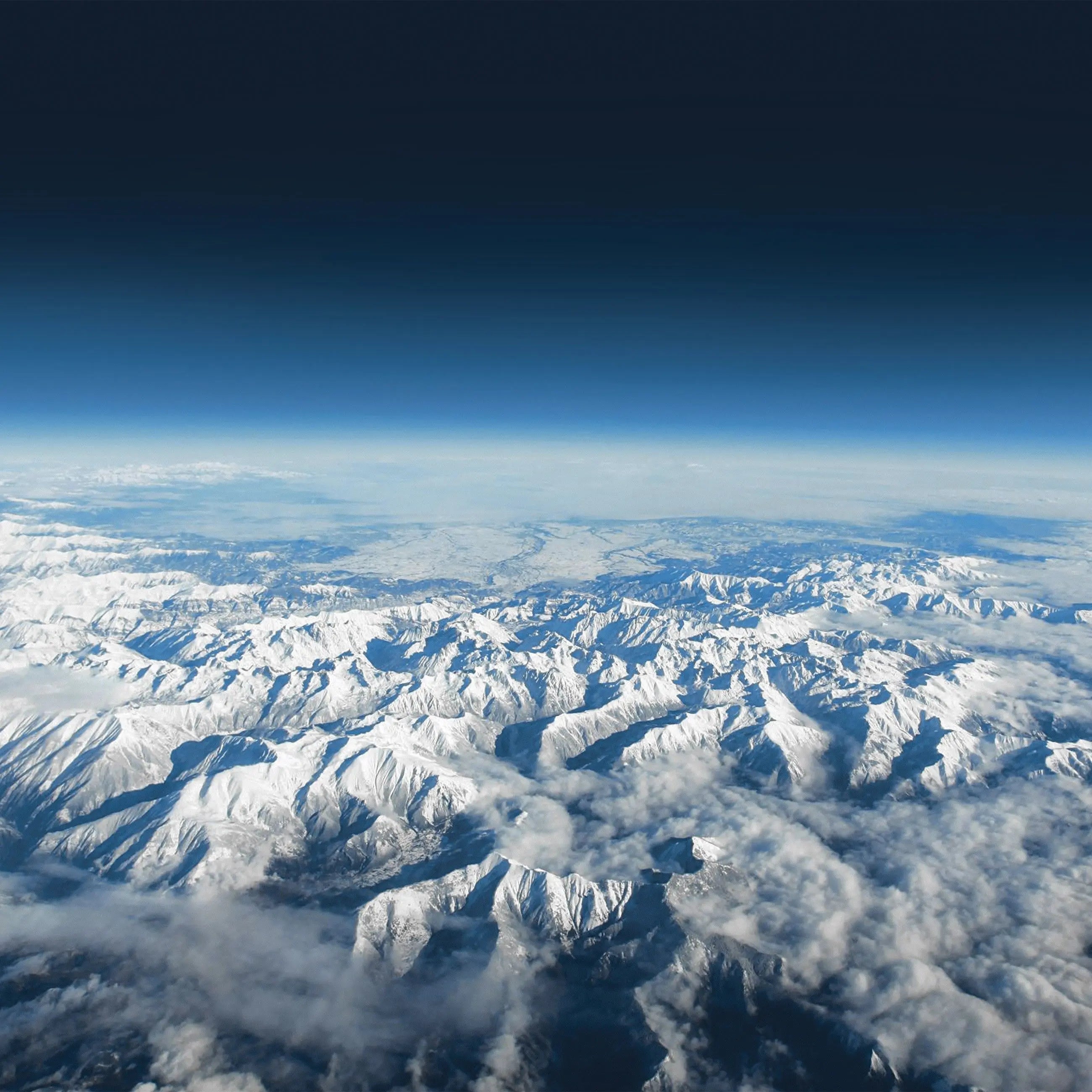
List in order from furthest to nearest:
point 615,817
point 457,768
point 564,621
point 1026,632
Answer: point 564,621
point 1026,632
point 457,768
point 615,817

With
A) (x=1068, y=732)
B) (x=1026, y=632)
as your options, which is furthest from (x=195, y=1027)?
(x=1026, y=632)

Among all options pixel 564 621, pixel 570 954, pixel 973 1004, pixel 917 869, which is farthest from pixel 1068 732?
pixel 564 621

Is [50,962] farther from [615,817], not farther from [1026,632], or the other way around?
[1026,632]

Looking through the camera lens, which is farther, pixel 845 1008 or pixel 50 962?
pixel 50 962

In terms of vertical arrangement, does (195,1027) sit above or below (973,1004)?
below

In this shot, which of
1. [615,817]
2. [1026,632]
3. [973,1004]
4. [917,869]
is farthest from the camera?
[1026,632]

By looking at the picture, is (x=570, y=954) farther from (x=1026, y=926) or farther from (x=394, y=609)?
(x=394, y=609)
